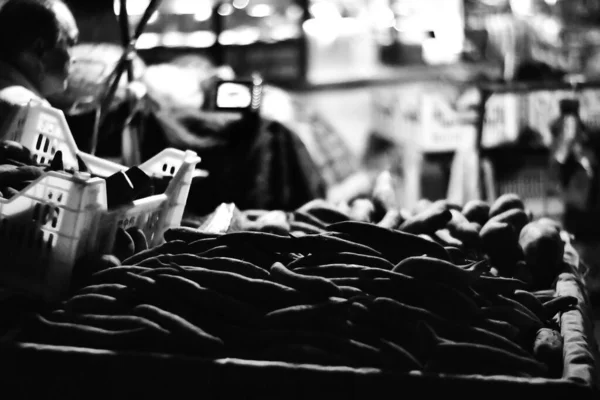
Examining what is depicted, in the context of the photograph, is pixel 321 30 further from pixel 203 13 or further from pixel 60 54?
pixel 60 54

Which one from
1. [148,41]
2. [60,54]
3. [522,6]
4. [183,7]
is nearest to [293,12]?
[183,7]

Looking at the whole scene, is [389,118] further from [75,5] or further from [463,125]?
[75,5]

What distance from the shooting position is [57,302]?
153 cm

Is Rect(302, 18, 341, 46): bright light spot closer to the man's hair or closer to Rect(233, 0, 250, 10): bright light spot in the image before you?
Rect(233, 0, 250, 10): bright light spot

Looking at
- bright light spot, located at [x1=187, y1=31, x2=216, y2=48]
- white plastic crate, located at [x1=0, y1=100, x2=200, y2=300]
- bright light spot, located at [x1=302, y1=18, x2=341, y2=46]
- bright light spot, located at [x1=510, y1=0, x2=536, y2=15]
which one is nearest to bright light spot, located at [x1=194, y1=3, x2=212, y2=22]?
bright light spot, located at [x1=187, y1=31, x2=216, y2=48]

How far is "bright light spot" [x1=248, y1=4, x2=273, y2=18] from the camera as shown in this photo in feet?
20.8

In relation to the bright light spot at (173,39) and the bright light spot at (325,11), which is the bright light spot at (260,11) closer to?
the bright light spot at (325,11)

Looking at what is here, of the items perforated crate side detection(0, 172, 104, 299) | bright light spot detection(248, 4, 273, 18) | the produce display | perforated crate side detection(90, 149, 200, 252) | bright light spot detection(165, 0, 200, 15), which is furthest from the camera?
bright light spot detection(248, 4, 273, 18)

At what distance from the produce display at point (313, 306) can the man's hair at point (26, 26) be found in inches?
29.6

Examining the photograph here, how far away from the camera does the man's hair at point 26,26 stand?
6.70 ft

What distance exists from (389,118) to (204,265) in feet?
13.6

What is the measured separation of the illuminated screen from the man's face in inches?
59.3

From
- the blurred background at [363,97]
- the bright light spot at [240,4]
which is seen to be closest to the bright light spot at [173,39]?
the blurred background at [363,97]

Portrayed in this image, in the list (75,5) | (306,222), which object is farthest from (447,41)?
(306,222)
